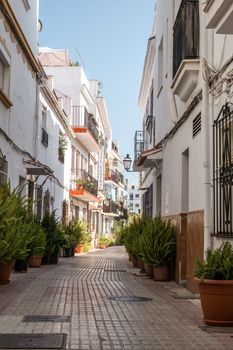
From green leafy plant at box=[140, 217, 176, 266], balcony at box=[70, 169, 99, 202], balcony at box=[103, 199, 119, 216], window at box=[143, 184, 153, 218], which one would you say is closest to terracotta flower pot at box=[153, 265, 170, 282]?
green leafy plant at box=[140, 217, 176, 266]

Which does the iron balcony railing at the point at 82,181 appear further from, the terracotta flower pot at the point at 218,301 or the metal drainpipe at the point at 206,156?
the terracotta flower pot at the point at 218,301

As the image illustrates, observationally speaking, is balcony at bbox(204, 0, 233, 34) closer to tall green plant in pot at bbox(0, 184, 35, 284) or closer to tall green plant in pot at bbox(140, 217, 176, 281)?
tall green plant in pot at bbox(0, 184, 35, 284)

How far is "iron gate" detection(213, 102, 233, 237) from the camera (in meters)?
8.56

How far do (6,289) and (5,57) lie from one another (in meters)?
6.19

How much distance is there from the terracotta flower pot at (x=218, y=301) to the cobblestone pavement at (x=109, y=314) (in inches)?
9.7

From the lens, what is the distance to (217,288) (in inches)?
279

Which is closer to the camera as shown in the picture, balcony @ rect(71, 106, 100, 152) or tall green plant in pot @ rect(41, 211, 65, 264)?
tall green plant in pot @ rect(41, 211, 65, 264)

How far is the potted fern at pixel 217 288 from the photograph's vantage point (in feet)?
23.2

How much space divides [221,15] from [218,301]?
11.2ft

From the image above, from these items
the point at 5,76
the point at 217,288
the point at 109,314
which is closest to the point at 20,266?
the point at 5,76

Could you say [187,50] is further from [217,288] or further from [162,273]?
[217,288]

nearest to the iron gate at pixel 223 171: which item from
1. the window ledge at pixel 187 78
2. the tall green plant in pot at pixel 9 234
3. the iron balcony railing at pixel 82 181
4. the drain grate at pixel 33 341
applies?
the window ledge at pixel 187 78

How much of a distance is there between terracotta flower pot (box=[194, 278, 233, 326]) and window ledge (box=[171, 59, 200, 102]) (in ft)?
15.5

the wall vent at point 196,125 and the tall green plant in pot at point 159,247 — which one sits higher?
the wall vent at point 196,125
